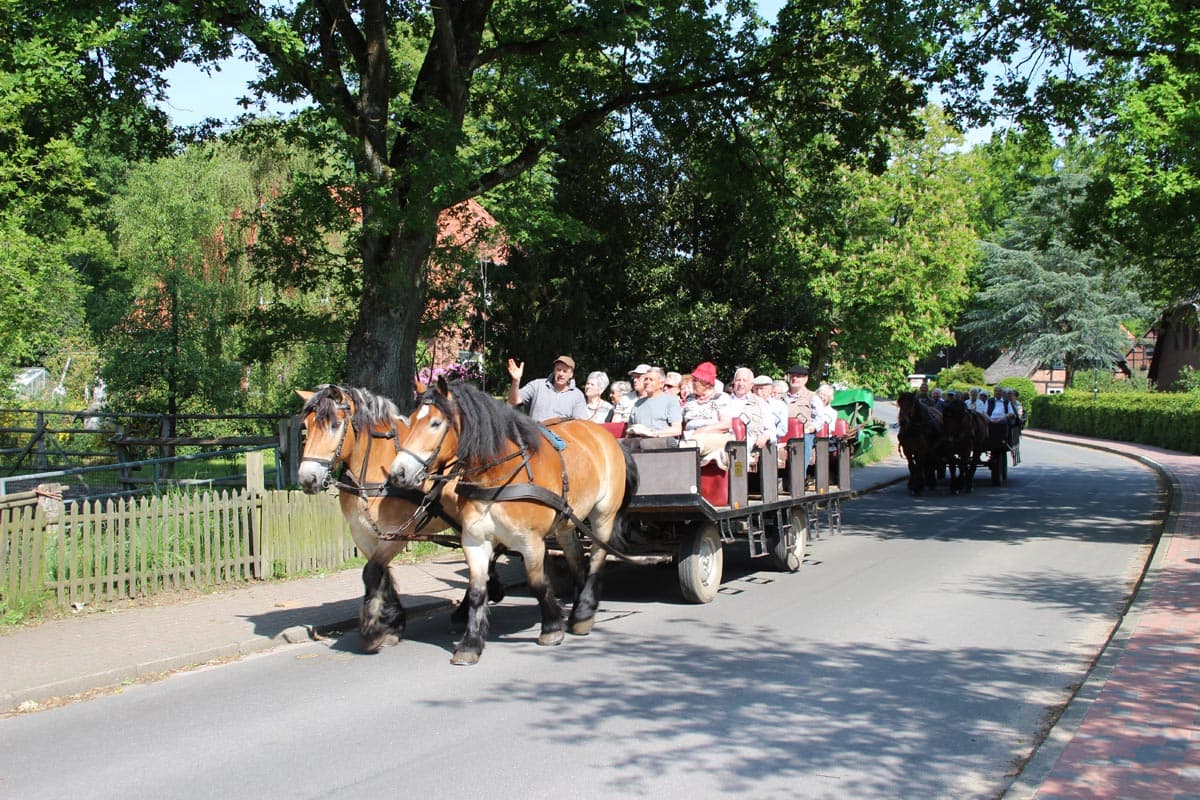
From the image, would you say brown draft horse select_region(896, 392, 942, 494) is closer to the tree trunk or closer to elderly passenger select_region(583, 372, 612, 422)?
the tree trunk

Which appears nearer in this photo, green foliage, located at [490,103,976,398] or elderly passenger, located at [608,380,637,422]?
elderly passenger, located at [608,380,637,422]

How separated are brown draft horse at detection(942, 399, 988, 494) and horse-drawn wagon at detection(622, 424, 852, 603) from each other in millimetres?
11065

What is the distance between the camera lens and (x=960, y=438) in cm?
2191

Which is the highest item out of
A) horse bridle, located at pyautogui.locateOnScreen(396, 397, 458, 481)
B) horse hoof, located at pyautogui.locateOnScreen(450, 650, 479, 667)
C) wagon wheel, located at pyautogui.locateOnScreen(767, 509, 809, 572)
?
horse bridle, located at pyautogui.locateOnScreen(396, 397, 458, 481)

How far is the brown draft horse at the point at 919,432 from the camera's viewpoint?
21.7 m

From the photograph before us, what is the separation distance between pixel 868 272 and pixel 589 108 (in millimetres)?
16611

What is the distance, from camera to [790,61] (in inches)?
685

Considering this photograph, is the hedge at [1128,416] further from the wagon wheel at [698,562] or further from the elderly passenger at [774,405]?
the wagon wheel at [698,562]

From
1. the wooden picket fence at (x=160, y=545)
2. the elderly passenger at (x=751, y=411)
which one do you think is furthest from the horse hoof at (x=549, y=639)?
the wooden picket fence at (x=160, y=545)

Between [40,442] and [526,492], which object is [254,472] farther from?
[40,442]

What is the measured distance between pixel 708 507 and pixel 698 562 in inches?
26.8

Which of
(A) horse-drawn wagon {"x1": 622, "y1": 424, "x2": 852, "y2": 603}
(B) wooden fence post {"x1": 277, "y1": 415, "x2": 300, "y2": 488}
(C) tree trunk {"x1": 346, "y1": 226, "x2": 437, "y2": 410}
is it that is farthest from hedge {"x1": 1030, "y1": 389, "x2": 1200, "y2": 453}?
(B) wooden fence post {"x1": 277, "y1": 415, "x2": 300, "y2": 488}

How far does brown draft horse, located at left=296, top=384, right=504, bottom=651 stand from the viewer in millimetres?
7656

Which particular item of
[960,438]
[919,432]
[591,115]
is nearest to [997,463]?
[960,438]
